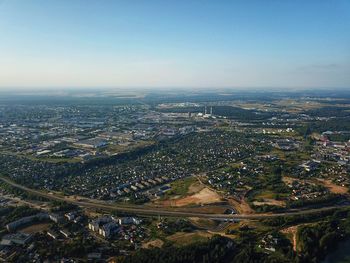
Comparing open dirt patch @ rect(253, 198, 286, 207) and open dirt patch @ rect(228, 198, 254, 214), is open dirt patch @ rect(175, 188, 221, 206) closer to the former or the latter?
open dirt patch @ rect(228, 198, 254, 214)

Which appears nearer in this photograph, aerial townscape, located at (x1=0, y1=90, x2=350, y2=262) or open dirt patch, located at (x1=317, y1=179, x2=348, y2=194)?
aerial townscape, located at (x1=0, y1=90, x2=350, y2=262)

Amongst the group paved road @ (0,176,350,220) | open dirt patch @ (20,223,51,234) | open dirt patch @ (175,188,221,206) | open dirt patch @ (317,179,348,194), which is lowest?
open dirt patch @ (20,223,51,234)

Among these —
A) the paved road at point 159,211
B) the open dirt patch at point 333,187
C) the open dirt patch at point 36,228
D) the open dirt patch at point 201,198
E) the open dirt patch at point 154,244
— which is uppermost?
the open dirt patch at point 333,187

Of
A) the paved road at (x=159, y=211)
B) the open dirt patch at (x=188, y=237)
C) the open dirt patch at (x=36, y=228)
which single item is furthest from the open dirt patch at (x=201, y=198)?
the open dirt patch at (x=36, y=228)

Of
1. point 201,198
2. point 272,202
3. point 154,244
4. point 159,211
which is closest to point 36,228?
point 154,244

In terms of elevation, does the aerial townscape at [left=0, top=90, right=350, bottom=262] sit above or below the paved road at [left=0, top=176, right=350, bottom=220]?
above

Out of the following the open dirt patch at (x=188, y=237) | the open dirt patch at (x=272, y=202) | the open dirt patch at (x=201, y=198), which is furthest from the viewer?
the open dirt patch at (x=201, y=198)

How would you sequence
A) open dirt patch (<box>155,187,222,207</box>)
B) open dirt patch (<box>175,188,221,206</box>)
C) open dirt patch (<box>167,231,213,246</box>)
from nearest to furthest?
open dirt patch (<box>167,231,213,246</box>) < open dirt patch (<box>155,187,222,207</box>) < open dirt patch (<box>175,188,221,206</box>)

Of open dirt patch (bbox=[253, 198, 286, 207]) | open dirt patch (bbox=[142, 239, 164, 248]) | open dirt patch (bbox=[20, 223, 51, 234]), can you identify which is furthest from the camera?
open dirt patch (bbox=[253, 198, 286, 207])

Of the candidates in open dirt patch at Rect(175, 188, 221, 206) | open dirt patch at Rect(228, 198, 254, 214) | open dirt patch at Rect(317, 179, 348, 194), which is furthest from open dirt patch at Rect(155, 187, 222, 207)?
open dirt patch at Rect(317, 179, 348, 194)

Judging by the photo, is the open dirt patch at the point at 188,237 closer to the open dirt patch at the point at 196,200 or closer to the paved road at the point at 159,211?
the paved road at the point at 159,211
